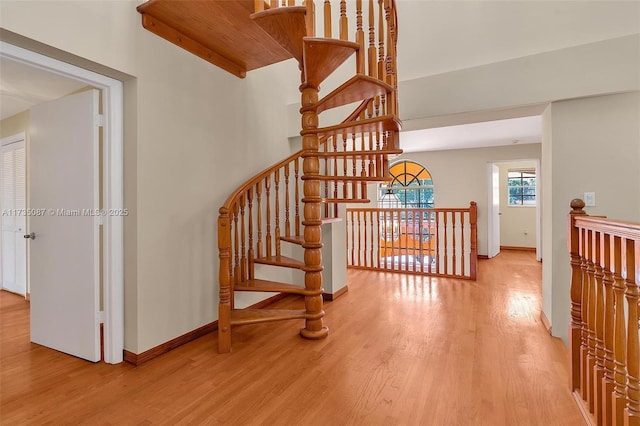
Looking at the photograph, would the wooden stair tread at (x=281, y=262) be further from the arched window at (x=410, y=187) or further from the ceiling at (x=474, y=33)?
the arched window at (x=410, y=187)

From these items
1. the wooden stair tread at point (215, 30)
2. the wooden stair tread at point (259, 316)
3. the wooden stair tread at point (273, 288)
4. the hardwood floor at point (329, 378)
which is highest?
the wooden stair tread at point (215, 30)

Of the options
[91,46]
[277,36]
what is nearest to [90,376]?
[91,46]

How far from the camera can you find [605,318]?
1.29m

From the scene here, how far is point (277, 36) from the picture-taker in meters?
2.07

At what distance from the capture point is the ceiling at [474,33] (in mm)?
2176

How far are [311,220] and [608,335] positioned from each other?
6.08 feet

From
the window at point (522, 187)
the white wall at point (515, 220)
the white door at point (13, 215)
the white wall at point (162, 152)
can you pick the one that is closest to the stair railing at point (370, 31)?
the white wall at point (162, 152)

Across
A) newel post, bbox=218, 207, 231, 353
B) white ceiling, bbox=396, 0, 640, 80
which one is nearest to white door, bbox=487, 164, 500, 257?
white ceiling, bbox=396, 0, 640, 80

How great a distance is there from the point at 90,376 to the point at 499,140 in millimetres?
6550

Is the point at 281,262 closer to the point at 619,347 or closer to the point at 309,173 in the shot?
the point at 309,173

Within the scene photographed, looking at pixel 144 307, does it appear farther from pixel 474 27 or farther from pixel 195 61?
pixel 474 27

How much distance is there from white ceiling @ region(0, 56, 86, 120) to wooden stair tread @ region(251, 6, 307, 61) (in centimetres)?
130

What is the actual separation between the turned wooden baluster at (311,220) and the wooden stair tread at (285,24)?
392 mm

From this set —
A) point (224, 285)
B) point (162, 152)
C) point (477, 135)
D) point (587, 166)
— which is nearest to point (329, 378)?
point (224, 285)
